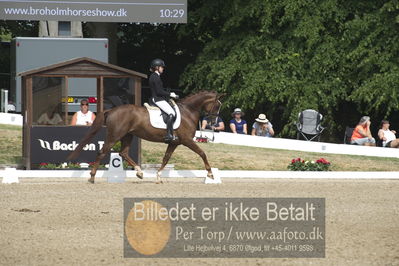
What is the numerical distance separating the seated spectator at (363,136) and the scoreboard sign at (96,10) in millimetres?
5318

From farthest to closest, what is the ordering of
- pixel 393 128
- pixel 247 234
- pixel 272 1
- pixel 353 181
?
pixel 393 128
pixel 272 1
pixel 353 181
pixel 247 234

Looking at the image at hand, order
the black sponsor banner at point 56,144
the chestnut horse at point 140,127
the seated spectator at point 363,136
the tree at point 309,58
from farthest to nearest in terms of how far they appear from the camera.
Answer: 1. the tree at point 309,58
2. the seated spectator at point 363,136
3. the black sponsor banner at point 56,144
4. the chestnut horse at point 140,127

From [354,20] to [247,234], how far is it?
1606 cm

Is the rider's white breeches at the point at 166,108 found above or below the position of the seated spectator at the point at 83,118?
above

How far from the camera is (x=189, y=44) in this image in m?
31.0

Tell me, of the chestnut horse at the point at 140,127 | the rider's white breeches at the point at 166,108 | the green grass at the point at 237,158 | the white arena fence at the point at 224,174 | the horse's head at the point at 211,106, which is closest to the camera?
the chestnut horse at the point at 140,127

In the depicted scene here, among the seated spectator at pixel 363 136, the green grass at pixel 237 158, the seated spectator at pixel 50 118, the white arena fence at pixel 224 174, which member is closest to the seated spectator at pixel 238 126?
the green grass at pixel 237 158

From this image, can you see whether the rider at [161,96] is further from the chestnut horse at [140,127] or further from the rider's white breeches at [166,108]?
the chestnut horse at [140,127]

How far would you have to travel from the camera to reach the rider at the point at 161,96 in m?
16.1

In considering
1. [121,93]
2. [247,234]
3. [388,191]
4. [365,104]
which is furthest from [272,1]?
[247,234]

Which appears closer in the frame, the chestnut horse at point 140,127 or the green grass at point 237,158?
the chestnut horse at point 140,127

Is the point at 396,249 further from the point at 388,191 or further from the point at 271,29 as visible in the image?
the point at 271,29

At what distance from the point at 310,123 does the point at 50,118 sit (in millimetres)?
8256

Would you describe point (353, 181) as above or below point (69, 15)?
below
